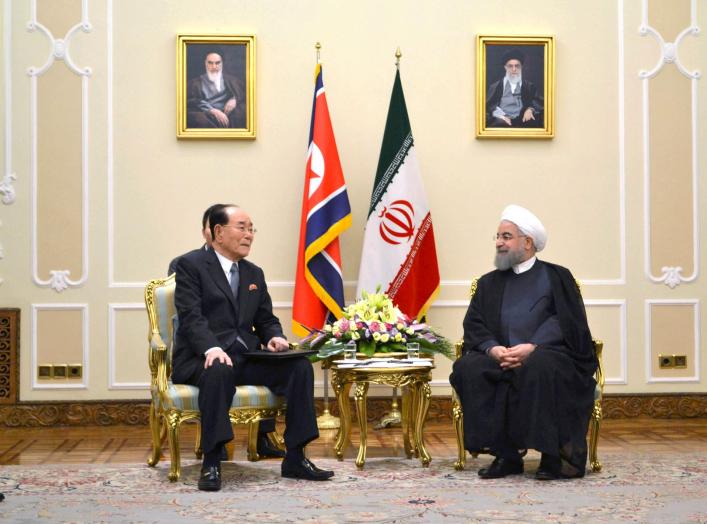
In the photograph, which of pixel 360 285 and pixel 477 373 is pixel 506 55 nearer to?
pixel 360 285

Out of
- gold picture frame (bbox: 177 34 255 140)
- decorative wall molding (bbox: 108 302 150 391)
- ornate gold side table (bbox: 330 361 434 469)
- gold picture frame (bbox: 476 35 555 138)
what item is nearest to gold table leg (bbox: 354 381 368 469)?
ornate gold side table (bbox: 330 361 434 469)

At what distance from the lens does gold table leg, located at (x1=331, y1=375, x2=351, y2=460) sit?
5.52m

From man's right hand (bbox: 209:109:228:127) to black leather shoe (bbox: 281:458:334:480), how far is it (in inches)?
119

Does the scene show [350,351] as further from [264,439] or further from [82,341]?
[82,341]

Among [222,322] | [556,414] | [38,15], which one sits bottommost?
[556,414]

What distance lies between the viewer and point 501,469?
16.9 feet

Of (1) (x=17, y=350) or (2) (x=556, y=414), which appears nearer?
(2) (x=556, y=414)

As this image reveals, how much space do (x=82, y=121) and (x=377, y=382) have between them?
3222 mm

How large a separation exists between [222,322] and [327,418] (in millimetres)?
1884

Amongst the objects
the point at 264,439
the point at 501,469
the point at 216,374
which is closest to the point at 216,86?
the point at 264,439

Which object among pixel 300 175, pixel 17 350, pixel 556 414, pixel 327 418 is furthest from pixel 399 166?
pixel 17 350

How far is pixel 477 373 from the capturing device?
524cm

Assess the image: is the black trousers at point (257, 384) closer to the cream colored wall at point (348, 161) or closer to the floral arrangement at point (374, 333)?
the floral arrangement at point (374, 333)

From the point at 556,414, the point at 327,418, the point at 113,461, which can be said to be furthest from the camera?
the point at 327,418
